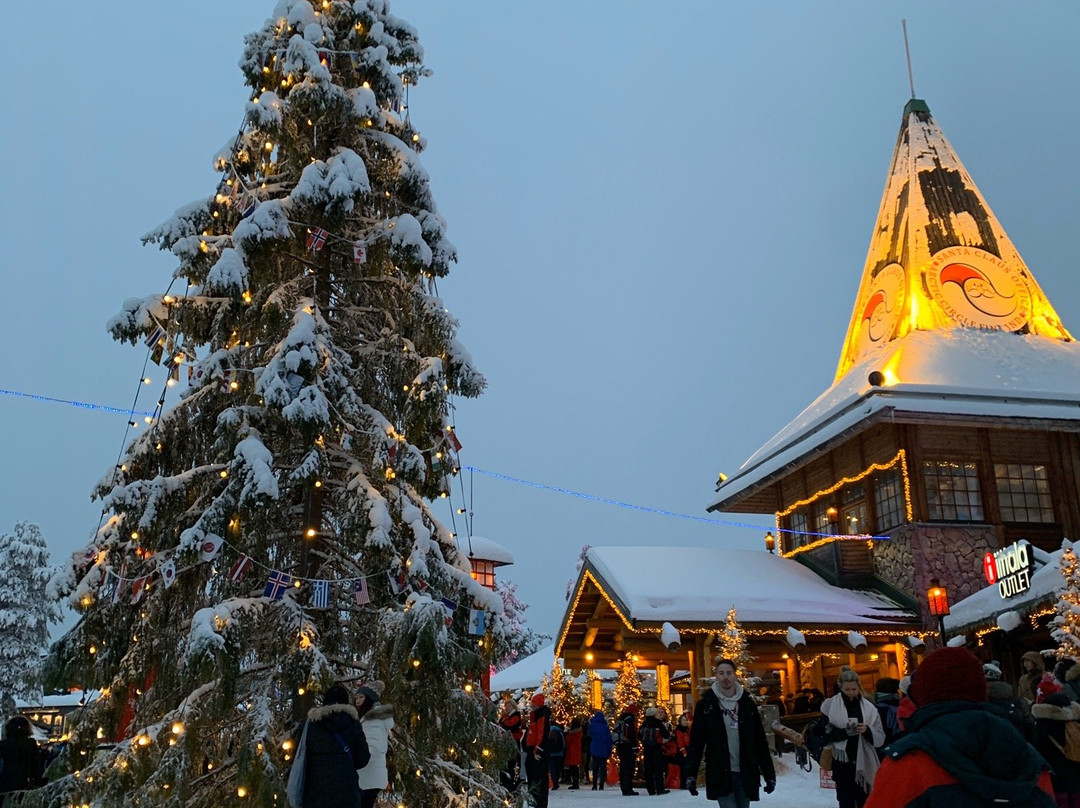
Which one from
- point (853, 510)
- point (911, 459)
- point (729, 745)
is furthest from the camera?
point (853, 510)

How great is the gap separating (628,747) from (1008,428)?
1150 centimetres

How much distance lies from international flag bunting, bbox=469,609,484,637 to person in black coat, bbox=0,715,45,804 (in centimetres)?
442

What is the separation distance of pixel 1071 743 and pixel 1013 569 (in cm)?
1125

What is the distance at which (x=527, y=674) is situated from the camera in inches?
1353

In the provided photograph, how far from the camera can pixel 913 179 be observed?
2673 cm

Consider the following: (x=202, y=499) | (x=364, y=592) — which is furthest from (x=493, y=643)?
(x=202, y=499)

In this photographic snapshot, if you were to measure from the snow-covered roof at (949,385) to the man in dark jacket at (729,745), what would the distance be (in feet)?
46.8

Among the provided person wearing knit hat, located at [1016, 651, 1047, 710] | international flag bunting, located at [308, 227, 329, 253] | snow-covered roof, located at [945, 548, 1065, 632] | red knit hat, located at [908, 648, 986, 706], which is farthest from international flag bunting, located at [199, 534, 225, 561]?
snow-covered roof, located at [945, 548, 1065, 632]

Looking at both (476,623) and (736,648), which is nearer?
(476,623)

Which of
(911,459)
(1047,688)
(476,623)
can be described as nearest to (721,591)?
(911,459)

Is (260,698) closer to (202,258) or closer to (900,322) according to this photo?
(202,258)

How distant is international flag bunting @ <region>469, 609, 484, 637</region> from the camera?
31.0 feet

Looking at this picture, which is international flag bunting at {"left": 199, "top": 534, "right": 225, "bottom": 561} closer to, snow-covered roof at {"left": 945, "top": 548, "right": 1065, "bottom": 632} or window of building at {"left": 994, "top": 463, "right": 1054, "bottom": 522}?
snow-covered roof at {"left": 945, "top": 548, "right": 1065, "bottom": 632}

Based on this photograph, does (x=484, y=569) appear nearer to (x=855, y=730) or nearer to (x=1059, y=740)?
(x=855, y=730)
